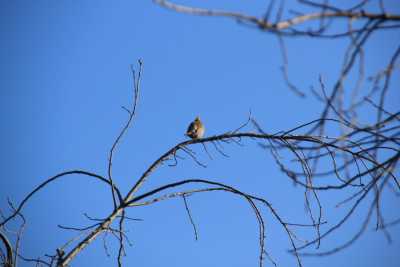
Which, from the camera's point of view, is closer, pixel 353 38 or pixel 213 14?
pixel 213 14

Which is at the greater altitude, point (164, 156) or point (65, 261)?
point (164, 156)

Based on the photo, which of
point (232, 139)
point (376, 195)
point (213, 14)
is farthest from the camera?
point (232, 139)

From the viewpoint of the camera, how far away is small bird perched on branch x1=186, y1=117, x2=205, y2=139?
9.07 meters

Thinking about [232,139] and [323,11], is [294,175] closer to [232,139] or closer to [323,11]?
[323,11]

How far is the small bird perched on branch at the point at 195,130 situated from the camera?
29.8 feet

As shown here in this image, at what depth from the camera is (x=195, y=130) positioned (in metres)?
9.21

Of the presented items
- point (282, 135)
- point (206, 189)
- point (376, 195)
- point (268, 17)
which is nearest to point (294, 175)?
point (376, 195)

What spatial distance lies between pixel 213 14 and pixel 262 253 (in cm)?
187

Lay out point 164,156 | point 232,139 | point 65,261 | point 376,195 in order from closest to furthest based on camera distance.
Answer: point 376,195 < point 65,261 < point 164,156 < point 232,139

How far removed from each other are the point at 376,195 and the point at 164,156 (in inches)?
53.3

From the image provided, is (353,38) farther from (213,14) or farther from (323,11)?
(213,14)

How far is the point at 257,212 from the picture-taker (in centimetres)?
278

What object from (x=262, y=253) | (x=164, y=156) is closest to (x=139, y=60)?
(x=164, y=156)

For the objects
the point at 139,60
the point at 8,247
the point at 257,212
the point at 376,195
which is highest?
the point at 139,60
